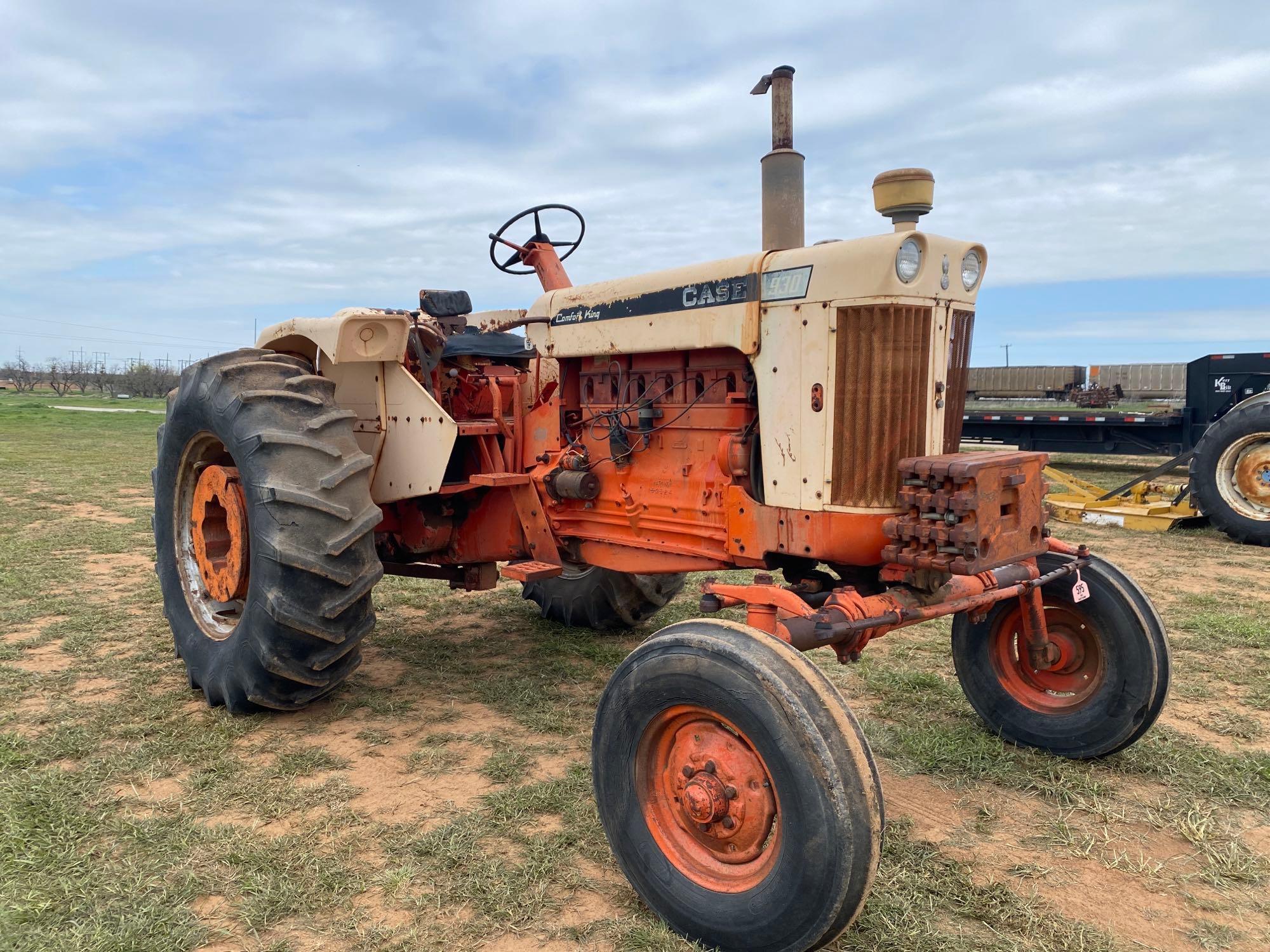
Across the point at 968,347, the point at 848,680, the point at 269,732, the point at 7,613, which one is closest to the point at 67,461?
the point at 7,613

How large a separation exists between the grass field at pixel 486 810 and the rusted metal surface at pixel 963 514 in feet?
3.15

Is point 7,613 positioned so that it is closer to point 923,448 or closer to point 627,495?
point 627,495

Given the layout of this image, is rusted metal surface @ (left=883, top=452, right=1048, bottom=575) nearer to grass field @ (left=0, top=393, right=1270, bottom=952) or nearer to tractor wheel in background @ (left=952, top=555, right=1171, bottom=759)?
tractor wheel in background @ (left=952, top=555, right=1171, bottom=759)

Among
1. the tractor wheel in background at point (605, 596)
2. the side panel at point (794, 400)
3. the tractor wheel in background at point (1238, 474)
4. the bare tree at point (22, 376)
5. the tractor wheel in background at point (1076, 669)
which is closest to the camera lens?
the side panel at point (794, 400)

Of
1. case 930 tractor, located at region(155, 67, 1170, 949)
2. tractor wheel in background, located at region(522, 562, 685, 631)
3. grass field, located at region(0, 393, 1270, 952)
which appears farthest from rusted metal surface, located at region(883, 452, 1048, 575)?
tractor wheel in background, located at region(522, 562, 685, 631)

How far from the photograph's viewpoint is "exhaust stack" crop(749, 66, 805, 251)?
3.32m

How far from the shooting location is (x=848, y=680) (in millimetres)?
4527

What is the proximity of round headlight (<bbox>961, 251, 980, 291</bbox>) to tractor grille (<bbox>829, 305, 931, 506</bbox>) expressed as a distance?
0.30 metres

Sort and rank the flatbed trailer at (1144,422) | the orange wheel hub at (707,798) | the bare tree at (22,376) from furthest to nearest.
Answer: the bare tree at (22,376)
the flatbed trailer at (1144,422)
the orange wheel hub at (707,798)

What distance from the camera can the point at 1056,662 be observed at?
364 centimetres

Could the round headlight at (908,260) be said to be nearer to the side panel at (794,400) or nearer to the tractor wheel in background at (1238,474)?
→ the side panel at (794,400)

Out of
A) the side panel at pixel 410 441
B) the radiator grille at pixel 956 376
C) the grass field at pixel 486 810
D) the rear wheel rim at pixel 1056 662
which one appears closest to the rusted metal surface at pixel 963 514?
the radiator grille at pixel 956 376

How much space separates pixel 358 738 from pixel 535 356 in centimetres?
198

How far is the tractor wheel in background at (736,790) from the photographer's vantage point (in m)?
2.15
